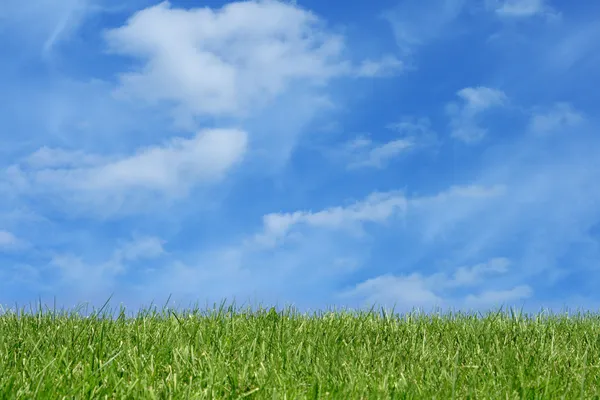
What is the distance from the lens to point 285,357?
4590 millimetres

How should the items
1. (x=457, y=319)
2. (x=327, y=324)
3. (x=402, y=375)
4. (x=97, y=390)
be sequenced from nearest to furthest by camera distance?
(x=97, y=390)
(x=402, y=375)
(x=327, y=324)
(x=457, y=319)

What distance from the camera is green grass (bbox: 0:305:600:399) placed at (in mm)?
3754

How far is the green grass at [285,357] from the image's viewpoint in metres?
3.75

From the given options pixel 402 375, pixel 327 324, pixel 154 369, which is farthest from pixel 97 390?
pixel 327 324

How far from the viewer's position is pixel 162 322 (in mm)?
6020

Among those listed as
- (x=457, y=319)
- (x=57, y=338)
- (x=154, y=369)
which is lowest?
(x=154, y=369)

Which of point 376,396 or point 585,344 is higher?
point 585,344

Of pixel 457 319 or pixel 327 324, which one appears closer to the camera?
pixel 327 324

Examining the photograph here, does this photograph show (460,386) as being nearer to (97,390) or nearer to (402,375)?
(402,375)

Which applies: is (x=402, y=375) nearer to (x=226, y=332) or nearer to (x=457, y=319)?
(x=226, y=332)

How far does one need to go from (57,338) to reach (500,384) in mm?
3028

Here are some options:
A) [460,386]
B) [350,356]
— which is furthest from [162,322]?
[460,386]

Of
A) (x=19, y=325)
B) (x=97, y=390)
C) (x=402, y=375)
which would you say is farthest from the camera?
(x=19, y=325)

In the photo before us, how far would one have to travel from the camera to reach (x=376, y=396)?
3598 millimetres
